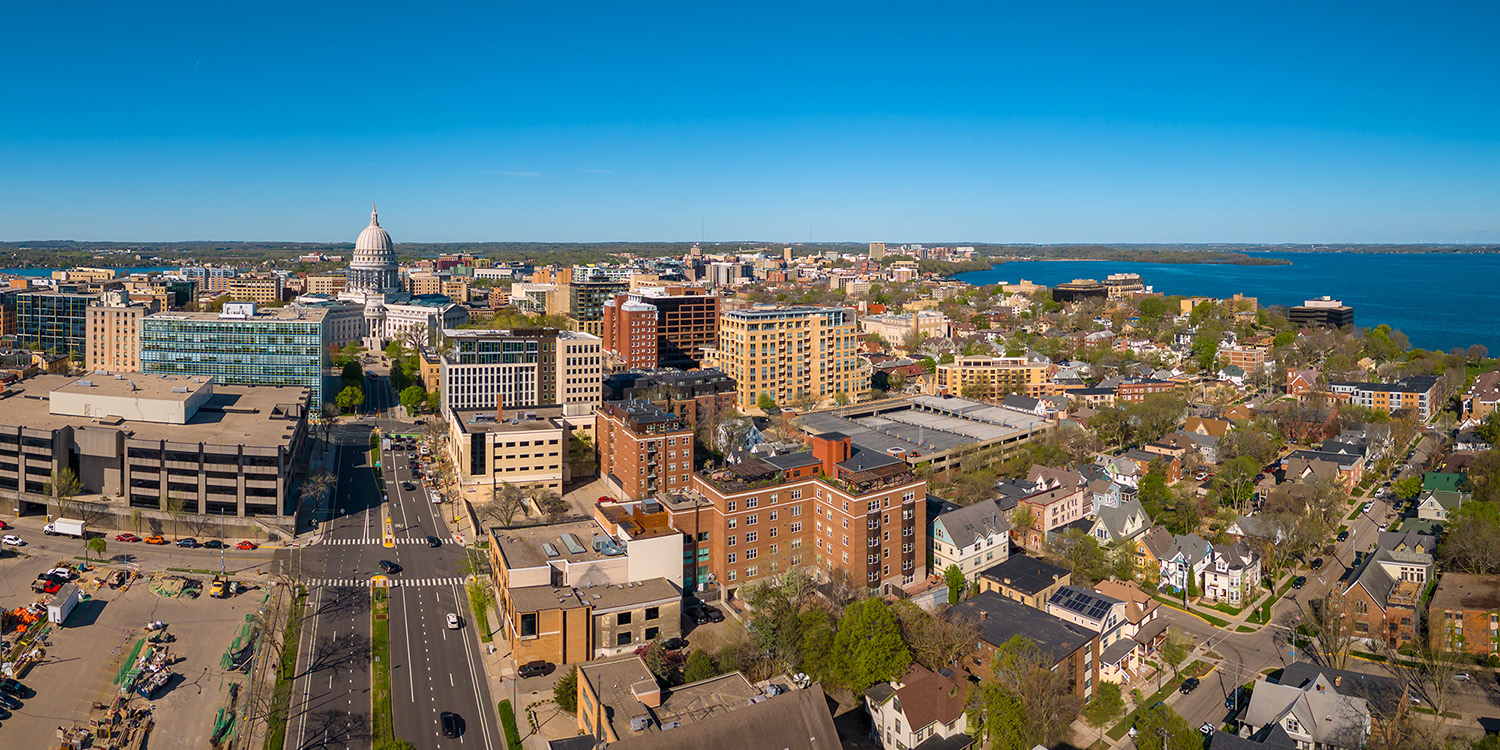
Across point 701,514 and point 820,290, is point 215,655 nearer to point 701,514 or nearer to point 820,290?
point 701,514

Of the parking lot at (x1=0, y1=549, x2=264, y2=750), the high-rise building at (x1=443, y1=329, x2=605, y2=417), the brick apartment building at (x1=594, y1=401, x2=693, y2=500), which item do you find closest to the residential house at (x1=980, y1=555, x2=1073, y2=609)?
the brick apartment building at (x1=594, y1=401, x2=693, y2=500)

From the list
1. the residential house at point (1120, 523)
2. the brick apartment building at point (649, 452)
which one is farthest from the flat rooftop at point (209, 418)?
the residential house at point (1120, 523)

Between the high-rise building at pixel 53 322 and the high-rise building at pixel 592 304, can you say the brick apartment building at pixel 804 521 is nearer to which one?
the high-rise building at pixel 592 304

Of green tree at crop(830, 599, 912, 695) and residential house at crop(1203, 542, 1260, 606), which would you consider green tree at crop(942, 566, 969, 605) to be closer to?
green tree at crop(830, 599, 912, 695)

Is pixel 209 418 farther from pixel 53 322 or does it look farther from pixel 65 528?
pixel 53 322

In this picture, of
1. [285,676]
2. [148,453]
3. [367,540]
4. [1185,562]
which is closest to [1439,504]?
[1185,562]

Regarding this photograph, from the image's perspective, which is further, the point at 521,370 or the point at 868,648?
the point at 521,370

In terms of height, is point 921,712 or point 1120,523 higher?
point 1120,523
